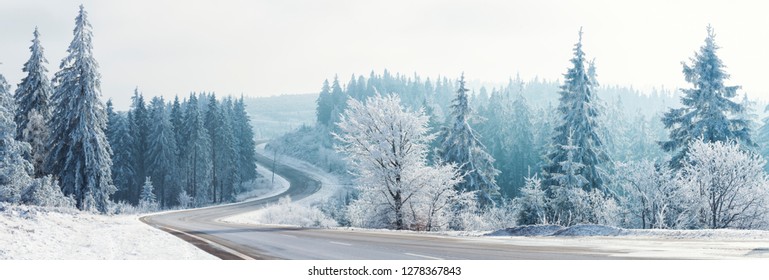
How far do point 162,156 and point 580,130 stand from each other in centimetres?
5318

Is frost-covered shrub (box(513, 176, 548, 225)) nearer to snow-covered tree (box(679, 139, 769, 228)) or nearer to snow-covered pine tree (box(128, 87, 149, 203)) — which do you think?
snow-covered tree (box(679, 139, 769, 228))

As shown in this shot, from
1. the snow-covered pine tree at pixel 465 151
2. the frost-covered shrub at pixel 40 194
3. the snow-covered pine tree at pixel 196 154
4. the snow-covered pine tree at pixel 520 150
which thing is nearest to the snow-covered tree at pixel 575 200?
the snow-covered pine tree at pixel 465 151

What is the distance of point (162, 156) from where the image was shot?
68.4 meters

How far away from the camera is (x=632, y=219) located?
93.0 feet

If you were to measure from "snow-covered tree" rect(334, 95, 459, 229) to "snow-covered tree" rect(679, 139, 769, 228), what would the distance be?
42.4 ft

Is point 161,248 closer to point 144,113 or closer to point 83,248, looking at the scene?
point 83,248

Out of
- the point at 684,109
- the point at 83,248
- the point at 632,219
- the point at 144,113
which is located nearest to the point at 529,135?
the point at 684,109

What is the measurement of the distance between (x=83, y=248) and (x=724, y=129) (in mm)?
32898

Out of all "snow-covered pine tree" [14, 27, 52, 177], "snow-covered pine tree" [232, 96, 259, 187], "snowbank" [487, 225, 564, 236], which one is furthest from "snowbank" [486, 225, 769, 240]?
"snow-covered pine tree" [232, 96, 259, 187]

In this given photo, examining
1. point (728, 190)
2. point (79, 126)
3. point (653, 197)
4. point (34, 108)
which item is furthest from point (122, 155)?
point (728, 190)

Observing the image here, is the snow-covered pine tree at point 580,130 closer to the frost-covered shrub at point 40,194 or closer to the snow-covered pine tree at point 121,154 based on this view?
the frost-covered shrub at point 40,194

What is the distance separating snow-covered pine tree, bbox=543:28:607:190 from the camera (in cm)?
3647

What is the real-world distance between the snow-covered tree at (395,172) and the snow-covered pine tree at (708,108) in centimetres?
1467

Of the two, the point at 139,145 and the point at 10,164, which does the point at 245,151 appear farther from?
the point at 10,164
